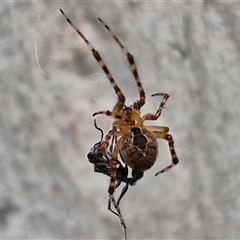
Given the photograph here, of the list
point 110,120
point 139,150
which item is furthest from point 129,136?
point 110,120

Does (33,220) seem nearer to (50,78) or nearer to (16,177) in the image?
(16,177)

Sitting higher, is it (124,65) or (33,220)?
(124,65)

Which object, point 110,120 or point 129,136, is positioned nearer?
point 129,136

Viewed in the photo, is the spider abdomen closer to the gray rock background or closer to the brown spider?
Result: the brown spider

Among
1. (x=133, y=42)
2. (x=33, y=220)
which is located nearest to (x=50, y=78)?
(x=133, y=42)

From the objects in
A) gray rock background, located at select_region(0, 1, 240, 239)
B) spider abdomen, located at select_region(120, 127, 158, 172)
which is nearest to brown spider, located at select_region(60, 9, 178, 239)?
spider abdomen, located at select_region(120, 127, 158, 172)

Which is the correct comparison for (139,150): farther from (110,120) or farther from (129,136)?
(110,120)
